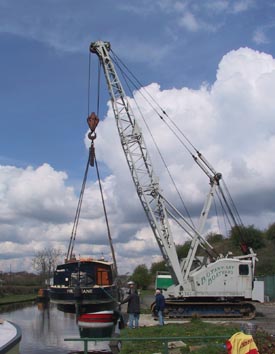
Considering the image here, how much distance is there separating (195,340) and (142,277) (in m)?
68.7

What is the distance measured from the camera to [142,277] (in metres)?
79.6

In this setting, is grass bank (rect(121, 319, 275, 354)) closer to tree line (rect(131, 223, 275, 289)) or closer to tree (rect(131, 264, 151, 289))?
tree line (rect(131, 223, 275, 289))

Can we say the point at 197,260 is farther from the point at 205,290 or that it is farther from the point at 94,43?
the point at 94,43

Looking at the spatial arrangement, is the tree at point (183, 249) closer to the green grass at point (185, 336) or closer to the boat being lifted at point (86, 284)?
the boat being lifted at point (86, 284)

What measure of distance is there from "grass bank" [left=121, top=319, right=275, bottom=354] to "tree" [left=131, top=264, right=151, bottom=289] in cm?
5838

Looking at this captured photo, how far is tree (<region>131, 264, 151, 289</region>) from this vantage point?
78.7m

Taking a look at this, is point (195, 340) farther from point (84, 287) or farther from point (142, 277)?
point (142, 277)

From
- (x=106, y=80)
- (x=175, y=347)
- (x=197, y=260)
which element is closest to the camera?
(x=175, y=347)

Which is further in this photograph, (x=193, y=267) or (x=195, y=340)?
(x=193, y=267)

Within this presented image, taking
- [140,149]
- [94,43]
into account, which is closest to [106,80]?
[94,43]

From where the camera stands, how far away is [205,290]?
2661 cm

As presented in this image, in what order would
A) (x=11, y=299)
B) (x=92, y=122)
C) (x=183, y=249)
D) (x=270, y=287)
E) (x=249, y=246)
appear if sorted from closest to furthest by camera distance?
Answer: (x=92, y=122), (x=270, y=287), (x=11, y=299), (x=249, y=246), (x=183, y=249)

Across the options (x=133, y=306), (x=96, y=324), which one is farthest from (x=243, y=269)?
(x=96, y=324)

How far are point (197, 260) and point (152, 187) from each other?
4685 mm
